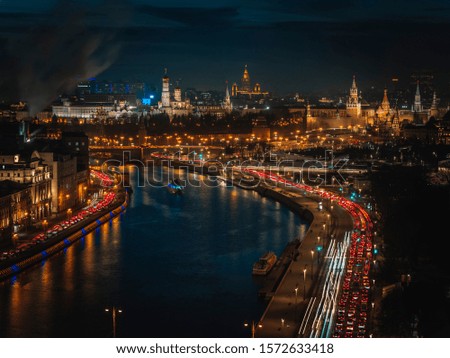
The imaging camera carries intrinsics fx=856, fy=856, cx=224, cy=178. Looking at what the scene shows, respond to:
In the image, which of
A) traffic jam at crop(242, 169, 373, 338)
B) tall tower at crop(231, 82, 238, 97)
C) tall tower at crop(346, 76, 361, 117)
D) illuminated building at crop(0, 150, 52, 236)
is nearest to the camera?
traffic jam at crop(242, 169, 373, 338)

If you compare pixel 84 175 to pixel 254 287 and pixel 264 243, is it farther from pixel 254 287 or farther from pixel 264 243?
pixel 254 287

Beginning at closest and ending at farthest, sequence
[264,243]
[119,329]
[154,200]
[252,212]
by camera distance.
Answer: [119,329] < [264,243] < [252,212] < [154,200]

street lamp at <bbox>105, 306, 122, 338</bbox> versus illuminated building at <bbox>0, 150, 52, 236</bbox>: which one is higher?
illuminated building at <bbox>0, 150, 52, 236</bbox>

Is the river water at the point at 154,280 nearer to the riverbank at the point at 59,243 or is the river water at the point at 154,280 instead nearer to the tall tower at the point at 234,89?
the riverbank at the point at 59,243

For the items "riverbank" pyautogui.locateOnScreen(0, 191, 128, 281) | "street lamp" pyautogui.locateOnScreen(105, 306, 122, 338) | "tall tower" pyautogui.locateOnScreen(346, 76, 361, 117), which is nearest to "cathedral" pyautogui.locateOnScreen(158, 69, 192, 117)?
"tall tower" pyautogui.locateOnScreen(346, 76, 361, 117)

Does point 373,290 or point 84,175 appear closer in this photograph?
point 373,290

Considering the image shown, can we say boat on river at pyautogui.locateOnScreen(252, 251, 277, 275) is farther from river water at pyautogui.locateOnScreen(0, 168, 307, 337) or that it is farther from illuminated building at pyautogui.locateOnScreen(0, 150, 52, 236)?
illuminated building at pyautogui.locateOnScreen(0, 150, 52, 236)

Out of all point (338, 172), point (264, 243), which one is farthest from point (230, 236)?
point (338, 172)

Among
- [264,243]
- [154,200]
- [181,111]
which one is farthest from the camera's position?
[181,111]
